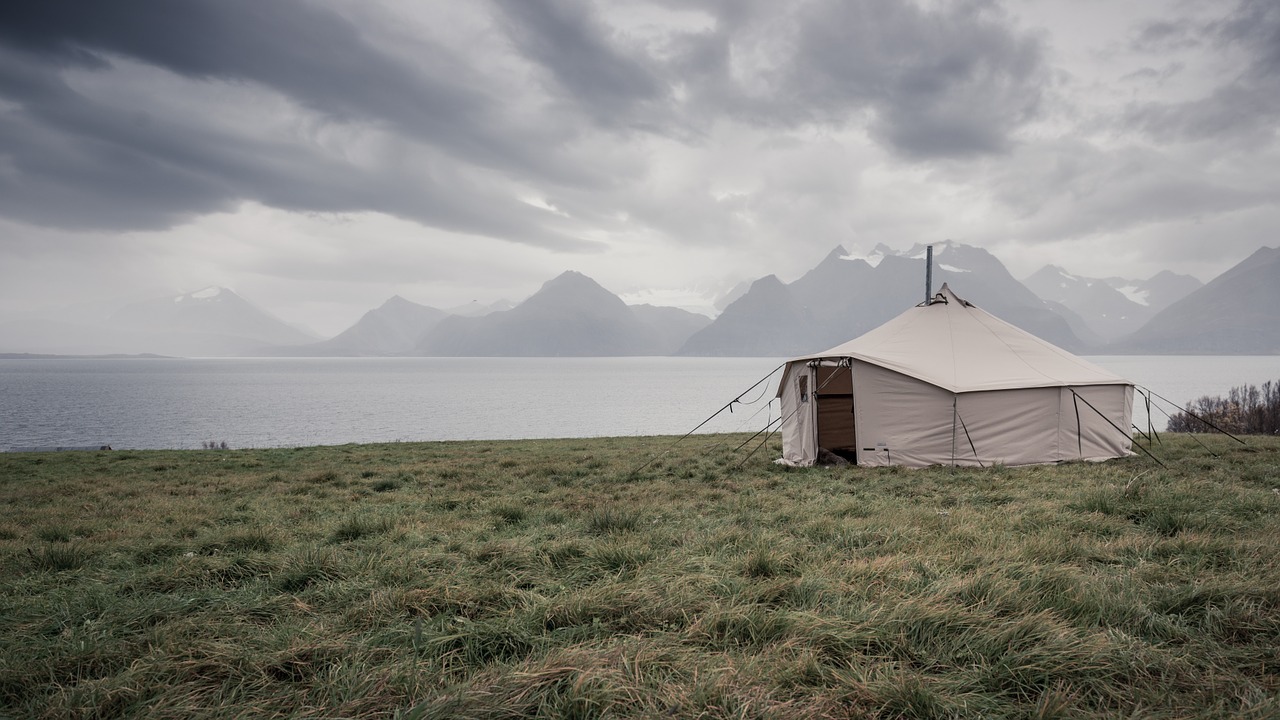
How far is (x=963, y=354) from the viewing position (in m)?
13.0

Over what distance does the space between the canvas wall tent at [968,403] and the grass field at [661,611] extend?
174 inches

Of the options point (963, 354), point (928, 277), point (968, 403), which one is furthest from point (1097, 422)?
point (928, 277)

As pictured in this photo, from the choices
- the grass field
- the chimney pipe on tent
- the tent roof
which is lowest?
the grass field

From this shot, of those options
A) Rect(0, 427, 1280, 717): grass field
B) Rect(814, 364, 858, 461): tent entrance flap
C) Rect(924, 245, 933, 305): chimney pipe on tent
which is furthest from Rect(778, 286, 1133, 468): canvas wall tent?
Rect(0, 427, 1280, 717): grass field

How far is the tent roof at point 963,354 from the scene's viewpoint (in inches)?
473

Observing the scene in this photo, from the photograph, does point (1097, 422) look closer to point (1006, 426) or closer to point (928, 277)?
point (1006, 426)

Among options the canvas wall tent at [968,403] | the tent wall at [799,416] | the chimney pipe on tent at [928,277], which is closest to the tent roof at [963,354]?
the canvas wall tent at [968,403]

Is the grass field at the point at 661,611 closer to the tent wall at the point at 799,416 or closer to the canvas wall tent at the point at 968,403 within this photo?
the canvas wall tent at the point at 968,403

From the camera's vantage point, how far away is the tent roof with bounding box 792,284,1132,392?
Answer: 39.4 ft

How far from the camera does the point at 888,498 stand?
7.93 meters

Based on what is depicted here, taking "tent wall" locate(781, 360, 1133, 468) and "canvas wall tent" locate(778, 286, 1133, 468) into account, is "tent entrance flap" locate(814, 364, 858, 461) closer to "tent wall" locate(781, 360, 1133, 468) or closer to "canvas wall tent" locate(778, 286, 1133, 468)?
"canvas wall tent" locate(778, 286, 1133, 468)

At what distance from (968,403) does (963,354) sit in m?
1.66

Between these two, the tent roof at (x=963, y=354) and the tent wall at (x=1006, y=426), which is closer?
the tent wall at (x=1006, y=426)

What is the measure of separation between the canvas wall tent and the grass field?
4413 mm
